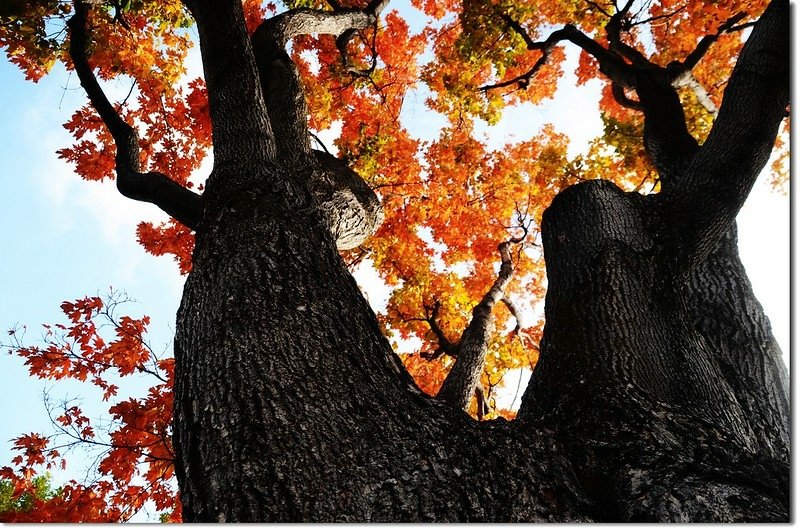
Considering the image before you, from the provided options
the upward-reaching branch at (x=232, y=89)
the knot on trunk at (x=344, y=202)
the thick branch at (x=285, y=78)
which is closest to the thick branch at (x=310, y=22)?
the thick branch at (x=285, y=78)

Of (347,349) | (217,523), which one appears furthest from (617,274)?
(217,523)

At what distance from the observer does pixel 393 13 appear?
9.51 m

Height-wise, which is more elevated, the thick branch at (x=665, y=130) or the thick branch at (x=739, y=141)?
the thick branch at (x=665, y=130)

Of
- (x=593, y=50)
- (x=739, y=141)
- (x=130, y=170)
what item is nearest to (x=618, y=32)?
(x=593, y=50)

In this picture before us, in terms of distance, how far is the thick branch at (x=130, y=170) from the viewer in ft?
12.7

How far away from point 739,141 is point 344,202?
295cm

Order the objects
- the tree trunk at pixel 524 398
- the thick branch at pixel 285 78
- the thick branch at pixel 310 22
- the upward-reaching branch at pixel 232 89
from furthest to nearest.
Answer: the thick branch at pixel 310 22 → the thick branch at pixel 285 78 → the upward-reaching branch at pixel 232 89 → the tree trunk at pixel 524 398

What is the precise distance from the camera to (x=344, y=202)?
14.1ft

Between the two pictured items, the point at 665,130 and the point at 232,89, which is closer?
the point at 232,89

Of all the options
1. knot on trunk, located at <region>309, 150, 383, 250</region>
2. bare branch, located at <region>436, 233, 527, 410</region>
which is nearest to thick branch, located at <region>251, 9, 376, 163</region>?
knot on trunk, located at <region>309, 150, 383, 250</region>

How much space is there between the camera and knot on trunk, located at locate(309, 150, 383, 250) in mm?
4148

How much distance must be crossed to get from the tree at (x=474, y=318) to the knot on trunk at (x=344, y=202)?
3 cm

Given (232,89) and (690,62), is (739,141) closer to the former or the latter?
(690,62)

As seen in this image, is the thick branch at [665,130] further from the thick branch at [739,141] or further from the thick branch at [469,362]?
the thick branch at [469,362]
